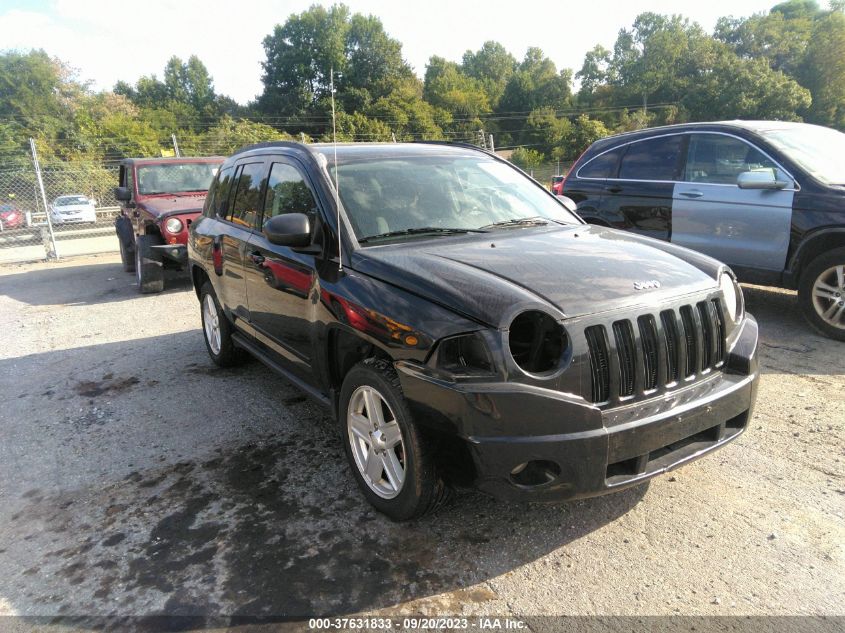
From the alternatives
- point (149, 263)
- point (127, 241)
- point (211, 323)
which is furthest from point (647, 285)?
point (127, 241)

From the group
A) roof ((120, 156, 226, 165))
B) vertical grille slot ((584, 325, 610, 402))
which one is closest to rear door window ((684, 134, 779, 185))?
vertical grille slot ((584, 325, 610, 402))

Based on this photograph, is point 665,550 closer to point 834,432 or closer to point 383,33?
point 834,432

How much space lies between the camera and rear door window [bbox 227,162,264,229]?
425 cm

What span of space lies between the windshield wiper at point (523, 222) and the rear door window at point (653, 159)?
3348 millimetres

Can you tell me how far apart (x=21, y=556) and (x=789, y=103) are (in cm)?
7430

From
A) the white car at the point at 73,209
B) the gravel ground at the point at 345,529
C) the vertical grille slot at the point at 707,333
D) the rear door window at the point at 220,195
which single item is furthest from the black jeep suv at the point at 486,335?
the white car at the point at 73,209

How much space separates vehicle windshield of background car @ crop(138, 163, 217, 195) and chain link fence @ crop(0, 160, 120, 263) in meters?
6.30

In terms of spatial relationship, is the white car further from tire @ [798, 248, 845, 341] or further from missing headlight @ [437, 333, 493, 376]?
missing headlight @ [437, 333, 493, 376]

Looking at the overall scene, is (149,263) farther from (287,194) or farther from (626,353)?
(626,353)

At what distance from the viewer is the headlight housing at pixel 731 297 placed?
2903 millimetres

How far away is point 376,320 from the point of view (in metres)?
2.70

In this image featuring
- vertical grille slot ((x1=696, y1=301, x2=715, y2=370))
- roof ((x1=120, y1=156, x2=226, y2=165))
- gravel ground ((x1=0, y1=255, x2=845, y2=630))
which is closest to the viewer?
gravel ground ((x1=0, y1=255, x2=845, y2=630))

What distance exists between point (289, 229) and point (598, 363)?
1.73m

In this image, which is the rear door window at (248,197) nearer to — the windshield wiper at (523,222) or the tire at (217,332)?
the tire at (217,332)
